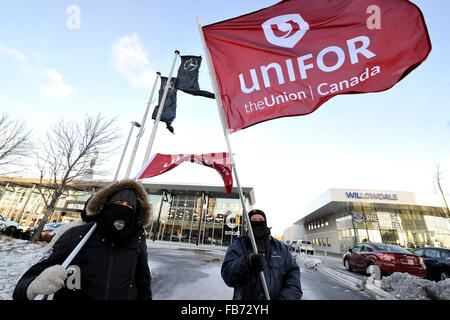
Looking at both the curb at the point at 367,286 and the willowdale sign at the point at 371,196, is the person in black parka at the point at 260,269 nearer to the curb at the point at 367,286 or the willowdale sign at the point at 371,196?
the curb at the point at 367,286

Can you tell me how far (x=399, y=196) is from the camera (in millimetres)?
24641

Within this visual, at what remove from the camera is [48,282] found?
1445mm

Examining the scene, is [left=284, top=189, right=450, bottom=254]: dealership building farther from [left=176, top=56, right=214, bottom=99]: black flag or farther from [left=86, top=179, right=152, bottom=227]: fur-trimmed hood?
[left=86, top=179, right=152, bottom=227]: fur-trimmed hood

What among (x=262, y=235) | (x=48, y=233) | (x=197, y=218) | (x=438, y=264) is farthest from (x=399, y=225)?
(x=48, y=233)

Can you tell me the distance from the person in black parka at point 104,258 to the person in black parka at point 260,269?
3.15 ft

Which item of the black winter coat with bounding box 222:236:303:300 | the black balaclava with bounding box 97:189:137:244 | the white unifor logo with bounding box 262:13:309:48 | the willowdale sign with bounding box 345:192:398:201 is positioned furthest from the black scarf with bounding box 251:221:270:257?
the willowdale sign with bounding box 345:192:398:201

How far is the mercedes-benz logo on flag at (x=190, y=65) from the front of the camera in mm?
7770

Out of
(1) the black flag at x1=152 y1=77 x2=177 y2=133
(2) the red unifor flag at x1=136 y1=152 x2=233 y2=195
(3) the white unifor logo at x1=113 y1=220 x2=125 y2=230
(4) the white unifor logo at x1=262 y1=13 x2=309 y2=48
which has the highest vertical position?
(1) the black flag at x1=152 y1=77 x2=177 y2=133

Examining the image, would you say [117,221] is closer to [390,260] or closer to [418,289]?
[418,289]

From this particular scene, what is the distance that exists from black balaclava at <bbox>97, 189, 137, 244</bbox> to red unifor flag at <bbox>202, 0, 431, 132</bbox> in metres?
1.83

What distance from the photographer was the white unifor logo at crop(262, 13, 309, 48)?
122 inches
